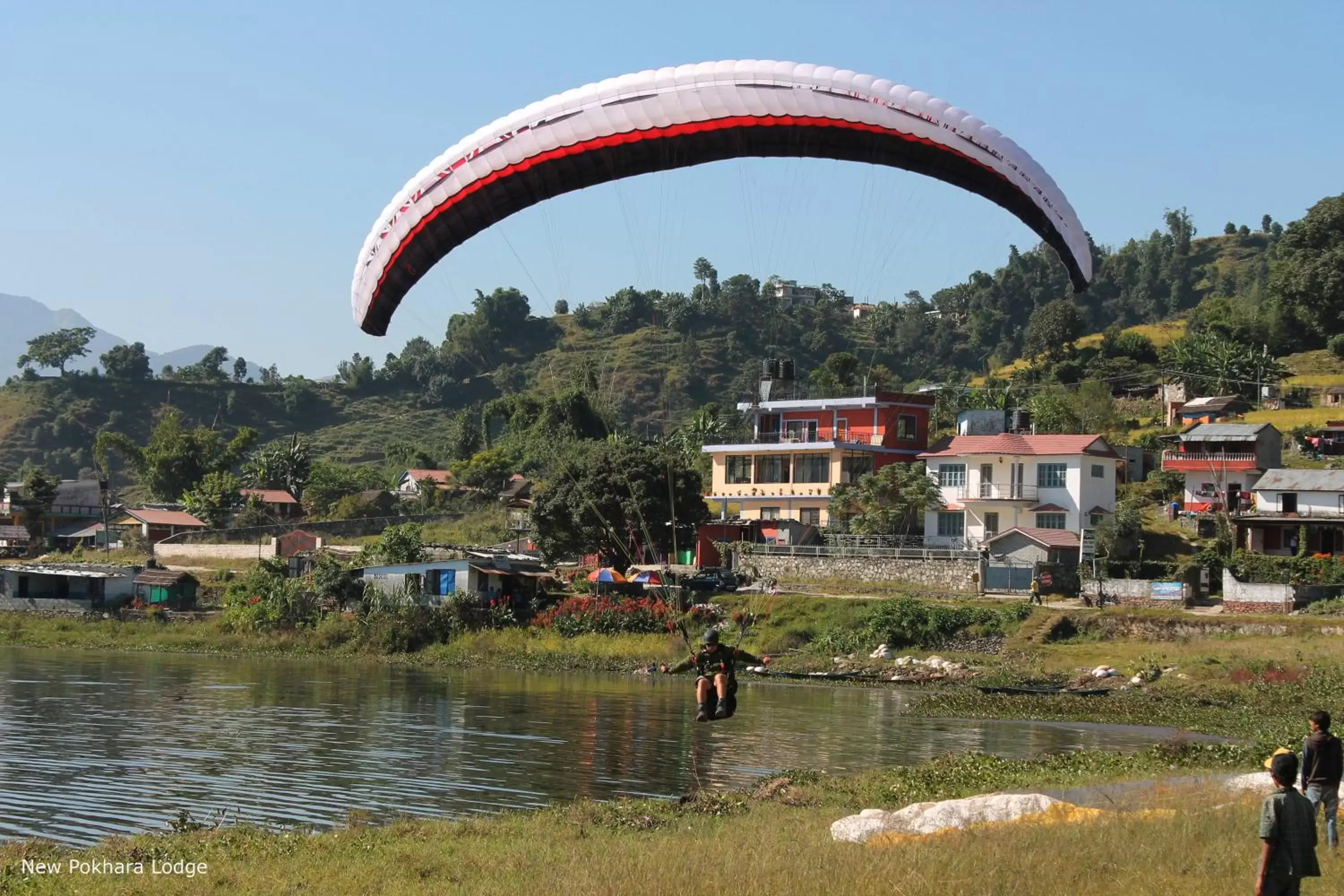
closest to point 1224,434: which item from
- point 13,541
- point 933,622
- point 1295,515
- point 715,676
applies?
point 1295,515

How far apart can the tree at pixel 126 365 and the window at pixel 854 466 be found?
118395 millimetres

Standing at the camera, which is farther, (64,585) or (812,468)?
(812,468)

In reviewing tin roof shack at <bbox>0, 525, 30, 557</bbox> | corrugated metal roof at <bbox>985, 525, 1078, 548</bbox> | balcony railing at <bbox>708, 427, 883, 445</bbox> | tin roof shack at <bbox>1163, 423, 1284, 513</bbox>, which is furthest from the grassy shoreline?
tin roof shack at <bbox>0, 525, 30, 557</bbox>

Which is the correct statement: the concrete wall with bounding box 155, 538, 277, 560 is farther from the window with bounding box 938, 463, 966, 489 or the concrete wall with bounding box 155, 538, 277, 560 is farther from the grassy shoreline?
the grassy shoreline

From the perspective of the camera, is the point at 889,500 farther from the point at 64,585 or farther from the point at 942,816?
the point at 942,816

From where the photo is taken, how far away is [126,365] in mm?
159625

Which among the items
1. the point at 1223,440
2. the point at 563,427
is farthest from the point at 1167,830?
the point at 563,427

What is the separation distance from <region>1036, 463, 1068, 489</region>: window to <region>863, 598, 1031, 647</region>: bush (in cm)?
1260

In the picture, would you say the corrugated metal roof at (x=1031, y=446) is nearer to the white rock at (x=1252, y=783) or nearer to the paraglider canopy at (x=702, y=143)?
the paraglider canopy at (x=702, y=143)

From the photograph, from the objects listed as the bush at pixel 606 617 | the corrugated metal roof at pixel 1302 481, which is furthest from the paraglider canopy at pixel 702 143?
the corrugated metal roof at pixel 1302 481

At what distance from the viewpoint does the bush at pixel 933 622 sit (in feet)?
137

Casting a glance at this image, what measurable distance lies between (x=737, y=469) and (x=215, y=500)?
31071 mm

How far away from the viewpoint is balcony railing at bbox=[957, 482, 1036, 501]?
54750 millimetres

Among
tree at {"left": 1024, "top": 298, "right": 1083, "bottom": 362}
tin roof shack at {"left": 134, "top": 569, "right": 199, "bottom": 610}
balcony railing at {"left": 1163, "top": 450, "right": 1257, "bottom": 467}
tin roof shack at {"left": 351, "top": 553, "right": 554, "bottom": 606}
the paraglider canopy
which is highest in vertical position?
tree at {"left": 1024, "top": 298, "right": 1083, "bottom": 362}
